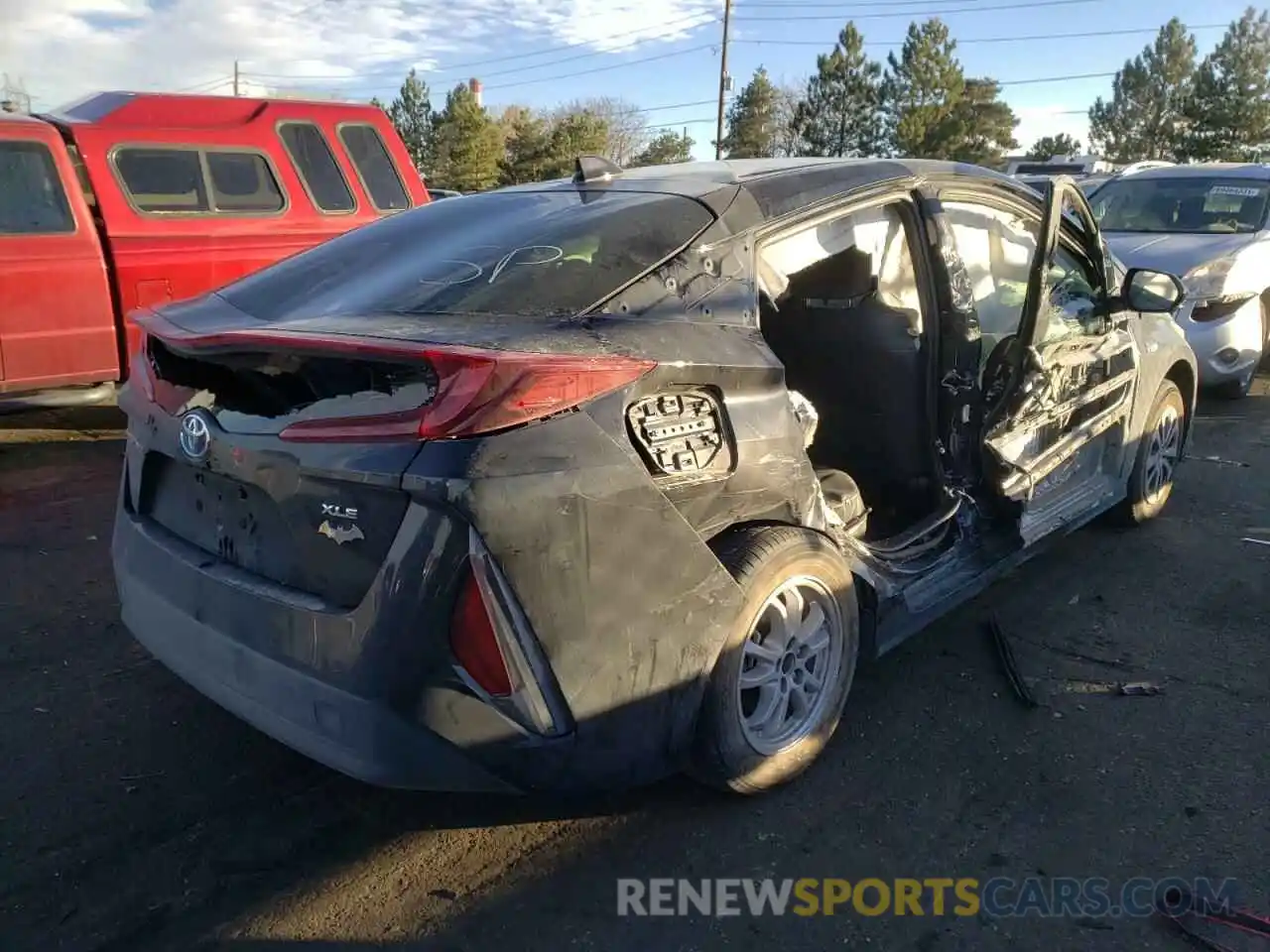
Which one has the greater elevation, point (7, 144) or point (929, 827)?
point (7, 144)

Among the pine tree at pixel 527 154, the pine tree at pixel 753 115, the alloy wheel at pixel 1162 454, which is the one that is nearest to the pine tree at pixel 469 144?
the pine tree at pixel 527 154

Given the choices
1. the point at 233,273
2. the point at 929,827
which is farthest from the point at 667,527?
the point at 233,273

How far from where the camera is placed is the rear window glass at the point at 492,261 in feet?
9.08

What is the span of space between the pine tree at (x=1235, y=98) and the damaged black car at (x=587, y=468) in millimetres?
50403

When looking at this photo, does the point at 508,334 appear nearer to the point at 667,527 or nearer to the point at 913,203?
the point at 667,527

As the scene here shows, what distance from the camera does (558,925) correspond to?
2506 mm

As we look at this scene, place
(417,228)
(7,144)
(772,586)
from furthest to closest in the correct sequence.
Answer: (7,144), (417,228), (772,586)

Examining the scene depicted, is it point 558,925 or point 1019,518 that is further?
point 1019,518

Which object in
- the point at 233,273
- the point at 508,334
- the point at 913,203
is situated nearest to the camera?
the point at 508,334

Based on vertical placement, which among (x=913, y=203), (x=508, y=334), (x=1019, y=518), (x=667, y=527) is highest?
(x=913, y=203)

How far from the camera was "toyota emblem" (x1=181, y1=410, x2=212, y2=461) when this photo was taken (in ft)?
8.67

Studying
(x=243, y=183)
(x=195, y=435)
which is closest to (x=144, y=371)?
(x=195, y=435)

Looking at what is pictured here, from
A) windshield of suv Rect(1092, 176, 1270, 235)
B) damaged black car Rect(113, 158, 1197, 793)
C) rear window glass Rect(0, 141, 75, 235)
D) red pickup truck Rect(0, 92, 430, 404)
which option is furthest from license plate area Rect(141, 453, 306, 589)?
windshield of suv Rect(1092, 176, 1270, 235)

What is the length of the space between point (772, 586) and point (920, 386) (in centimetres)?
133
